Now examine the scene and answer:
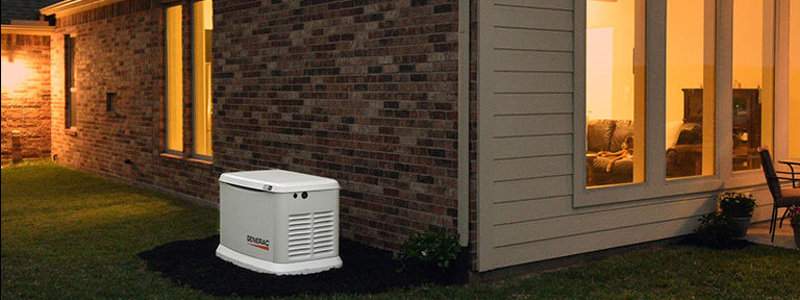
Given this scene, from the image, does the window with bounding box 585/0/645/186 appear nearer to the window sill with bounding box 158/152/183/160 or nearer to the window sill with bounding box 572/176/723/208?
the window sill with bounding box 572/176/723/208

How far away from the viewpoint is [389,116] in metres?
6.32

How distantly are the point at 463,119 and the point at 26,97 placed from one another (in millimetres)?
12753

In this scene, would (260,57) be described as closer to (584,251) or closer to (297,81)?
(297,81)

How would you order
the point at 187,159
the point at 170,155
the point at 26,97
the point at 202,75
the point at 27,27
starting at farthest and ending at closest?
the point at 26,97
the point at 27,27
the point at 170,155
the point at 187,159
the point at 202,75

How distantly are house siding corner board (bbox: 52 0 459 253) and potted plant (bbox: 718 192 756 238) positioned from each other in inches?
110

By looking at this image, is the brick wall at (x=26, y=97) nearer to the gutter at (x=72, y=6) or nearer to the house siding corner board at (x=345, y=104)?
the gutter at (x=72, y=6)

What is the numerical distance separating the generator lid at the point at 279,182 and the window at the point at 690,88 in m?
2.96

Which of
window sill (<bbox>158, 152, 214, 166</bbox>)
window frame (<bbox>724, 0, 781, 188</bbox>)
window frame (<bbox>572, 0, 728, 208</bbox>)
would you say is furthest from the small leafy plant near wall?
window sill (<bbox>158, 152, 214, 166</bbox>)

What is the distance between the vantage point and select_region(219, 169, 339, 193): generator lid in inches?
222

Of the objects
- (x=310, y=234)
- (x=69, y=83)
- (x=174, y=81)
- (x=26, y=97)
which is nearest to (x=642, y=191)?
(x=310, y=234)

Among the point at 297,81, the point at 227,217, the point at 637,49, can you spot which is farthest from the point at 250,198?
the point at 637,49

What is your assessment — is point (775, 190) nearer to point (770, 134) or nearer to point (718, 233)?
point (718, 233)

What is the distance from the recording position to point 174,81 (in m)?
11.1

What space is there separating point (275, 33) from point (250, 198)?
245 centimetres
